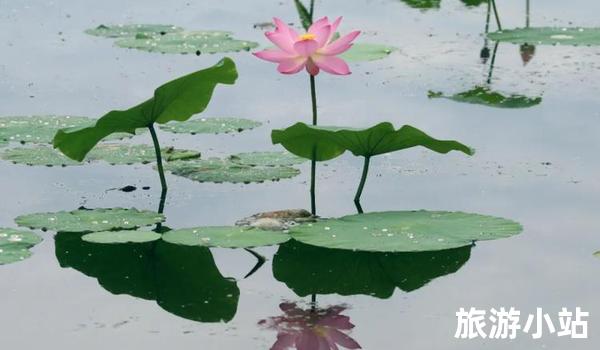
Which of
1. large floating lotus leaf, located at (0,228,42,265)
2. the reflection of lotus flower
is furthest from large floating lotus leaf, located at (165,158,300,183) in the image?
the reflection of lotus flower

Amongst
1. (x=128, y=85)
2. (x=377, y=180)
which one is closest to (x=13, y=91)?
(x=128, y=85)

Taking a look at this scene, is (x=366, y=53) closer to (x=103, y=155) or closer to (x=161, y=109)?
(x=103, y=155)

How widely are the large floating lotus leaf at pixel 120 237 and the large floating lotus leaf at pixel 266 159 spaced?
0.79 metres

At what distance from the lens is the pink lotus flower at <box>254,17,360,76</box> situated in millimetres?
4090

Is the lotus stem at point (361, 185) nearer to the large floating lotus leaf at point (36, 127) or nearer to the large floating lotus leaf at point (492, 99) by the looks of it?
the large floating lotus leaf at point (36, 127)

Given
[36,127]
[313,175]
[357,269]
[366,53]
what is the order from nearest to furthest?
[357,269]
[313,175]
[36,127]
[366,53]

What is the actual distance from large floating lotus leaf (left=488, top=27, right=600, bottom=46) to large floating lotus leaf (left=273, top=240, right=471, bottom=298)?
8.77 ft

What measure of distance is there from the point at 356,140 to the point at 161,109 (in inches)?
23.1

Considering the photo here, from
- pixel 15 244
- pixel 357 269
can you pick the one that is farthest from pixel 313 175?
pixel 15 244

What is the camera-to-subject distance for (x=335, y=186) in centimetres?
440

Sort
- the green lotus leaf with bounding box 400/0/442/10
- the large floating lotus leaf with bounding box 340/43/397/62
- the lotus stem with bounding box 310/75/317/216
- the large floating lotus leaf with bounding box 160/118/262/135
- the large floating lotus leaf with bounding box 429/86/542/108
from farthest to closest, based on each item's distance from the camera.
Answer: the green lotus leaf with bounding box 400/0/442/10 < the large floating lotus leaf with bounding box 340/43/397/62 < the large floating lotus leaf with bounding box 429/86/542/108 < the large floating lotus leaf with bounding box 160/118/262/135 < the lotus stem with bounding box 310/75/317/216

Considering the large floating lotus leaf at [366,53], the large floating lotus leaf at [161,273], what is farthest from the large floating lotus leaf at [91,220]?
the large floating lotus leaf at [366,53]

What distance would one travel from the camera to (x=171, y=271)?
12.1 ft

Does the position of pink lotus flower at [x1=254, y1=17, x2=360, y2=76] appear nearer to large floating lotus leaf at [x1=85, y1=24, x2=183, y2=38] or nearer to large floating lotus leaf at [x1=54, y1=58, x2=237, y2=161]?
large floating lotus leaf at [x1=54, y1=58, x2=237, y2=161]
